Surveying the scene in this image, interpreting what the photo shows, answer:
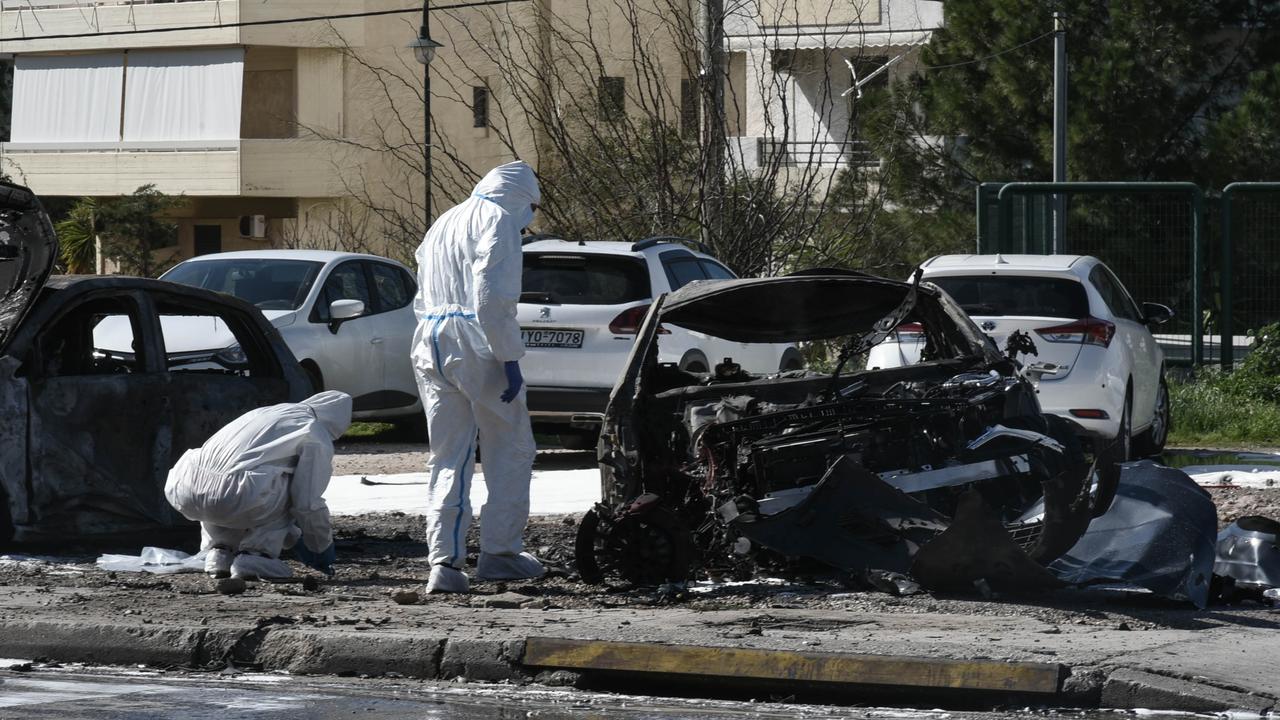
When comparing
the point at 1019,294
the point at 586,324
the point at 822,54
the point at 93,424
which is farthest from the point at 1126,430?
the point at 822,54

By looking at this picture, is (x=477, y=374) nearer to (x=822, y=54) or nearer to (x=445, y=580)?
(x=445, y=580)

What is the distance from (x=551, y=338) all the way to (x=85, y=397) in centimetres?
488

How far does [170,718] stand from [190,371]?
450 centimetres

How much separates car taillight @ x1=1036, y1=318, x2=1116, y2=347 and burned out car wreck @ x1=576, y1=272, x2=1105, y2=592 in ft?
13.5

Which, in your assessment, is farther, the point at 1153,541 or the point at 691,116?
the point at 691,116

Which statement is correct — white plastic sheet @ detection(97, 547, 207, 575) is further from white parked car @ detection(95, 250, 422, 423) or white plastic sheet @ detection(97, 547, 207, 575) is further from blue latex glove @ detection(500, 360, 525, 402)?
white parked car @ detection(95, 250, 422, 423)

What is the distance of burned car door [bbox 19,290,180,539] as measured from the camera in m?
9.53

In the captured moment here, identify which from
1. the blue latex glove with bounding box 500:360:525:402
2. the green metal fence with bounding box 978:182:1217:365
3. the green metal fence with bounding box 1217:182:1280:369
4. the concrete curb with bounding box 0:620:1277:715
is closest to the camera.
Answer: the concrete curb with bounding box 0:620:1277:715

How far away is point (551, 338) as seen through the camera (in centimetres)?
1407

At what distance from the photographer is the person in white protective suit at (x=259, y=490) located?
29.0 feet

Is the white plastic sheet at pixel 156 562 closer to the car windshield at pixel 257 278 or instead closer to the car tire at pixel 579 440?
the car tire at pixel 579 440

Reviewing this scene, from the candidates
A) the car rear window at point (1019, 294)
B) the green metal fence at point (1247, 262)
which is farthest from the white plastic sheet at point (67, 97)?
the car rear window at point (1019, 294)

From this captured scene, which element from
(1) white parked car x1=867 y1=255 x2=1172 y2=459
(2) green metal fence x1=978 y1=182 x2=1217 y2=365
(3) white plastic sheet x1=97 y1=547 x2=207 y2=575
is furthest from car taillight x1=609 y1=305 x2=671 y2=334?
(2) green metal fence x1=978 y1=182 x2=1217 y2=365

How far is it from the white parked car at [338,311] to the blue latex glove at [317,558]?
6390mm
